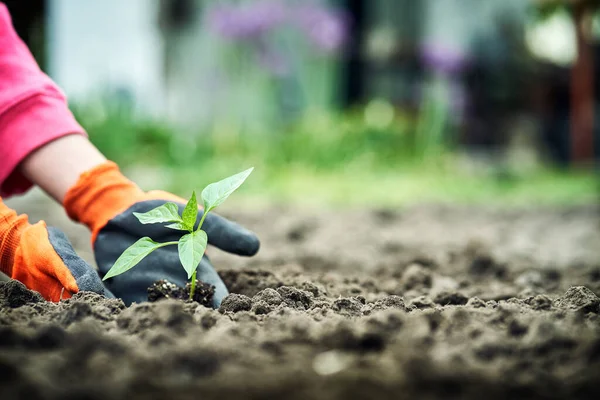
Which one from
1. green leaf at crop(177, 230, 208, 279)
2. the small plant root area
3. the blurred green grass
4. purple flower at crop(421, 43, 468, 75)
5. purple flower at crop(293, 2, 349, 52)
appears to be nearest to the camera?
the small plant root area

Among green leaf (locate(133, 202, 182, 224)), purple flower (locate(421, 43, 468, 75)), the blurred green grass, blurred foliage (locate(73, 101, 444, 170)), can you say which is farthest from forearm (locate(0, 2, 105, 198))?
purple flower (locate(421, 43, 468, 75))

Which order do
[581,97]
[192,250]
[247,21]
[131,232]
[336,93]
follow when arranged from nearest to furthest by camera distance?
[192,250], [131,232], [247,21], [581,97], [336,93]

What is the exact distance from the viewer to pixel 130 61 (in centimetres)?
539

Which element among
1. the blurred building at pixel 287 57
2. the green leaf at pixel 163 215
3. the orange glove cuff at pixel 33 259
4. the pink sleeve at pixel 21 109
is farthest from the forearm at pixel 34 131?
the blurred building at pixel 287 57

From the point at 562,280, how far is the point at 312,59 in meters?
5.18

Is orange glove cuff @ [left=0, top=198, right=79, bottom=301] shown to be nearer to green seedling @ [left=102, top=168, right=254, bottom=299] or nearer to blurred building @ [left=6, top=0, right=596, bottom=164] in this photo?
green seedling @ [left=102, top=168, right=254, bottom=299]

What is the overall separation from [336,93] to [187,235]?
6.13m

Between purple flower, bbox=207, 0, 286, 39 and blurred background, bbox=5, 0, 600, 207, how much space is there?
0.05 ft

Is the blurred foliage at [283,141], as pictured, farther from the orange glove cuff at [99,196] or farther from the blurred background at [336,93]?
the orange glove cuff at [99,196]

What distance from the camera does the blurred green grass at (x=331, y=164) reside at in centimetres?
411

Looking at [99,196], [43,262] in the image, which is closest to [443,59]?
[99,196]

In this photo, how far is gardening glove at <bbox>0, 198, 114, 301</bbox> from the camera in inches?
47.9

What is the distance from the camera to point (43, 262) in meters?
1.22

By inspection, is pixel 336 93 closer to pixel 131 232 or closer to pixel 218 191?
pixel 131 232
